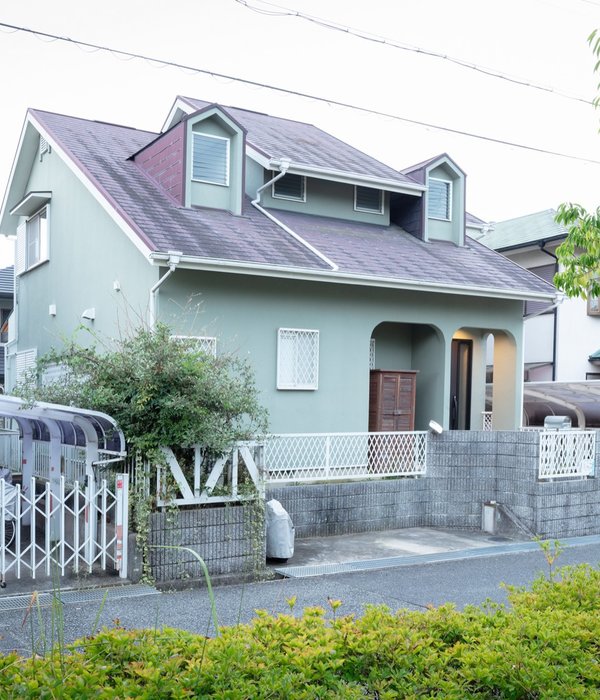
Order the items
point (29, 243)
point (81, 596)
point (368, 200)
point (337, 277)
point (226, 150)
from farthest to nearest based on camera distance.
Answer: point (29, 243)
point (368, 200)
point (226, 150)
point (337, 277)
point (81, 596)

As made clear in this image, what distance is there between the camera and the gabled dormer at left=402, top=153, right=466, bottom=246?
631 inches

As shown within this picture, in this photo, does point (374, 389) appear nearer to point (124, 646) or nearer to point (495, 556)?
point (495, 556)

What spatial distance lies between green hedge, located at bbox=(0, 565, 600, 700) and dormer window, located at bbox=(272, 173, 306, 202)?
11.7m

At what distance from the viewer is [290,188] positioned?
1509 cm

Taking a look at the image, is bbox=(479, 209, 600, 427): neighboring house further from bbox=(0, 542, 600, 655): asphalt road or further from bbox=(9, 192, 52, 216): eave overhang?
bbox=(0, 542, 600, 655): asphalt road

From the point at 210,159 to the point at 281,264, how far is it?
2.87 metres

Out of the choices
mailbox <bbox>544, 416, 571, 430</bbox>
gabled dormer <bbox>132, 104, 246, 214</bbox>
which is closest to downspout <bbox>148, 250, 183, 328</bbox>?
gabled dormer <bbox>132, 104, 246, 214</bbox>

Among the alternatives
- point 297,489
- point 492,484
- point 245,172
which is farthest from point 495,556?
point 245,172

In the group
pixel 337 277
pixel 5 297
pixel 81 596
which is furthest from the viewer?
pixel 5 297

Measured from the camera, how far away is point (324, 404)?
13227mm

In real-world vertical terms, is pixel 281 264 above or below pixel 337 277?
above

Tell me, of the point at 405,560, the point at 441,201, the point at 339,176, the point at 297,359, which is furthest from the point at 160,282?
the point at 441,201

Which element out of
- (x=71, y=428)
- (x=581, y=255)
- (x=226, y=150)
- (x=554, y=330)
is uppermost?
(x=226, y=150)

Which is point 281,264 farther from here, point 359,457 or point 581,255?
point 581,255
